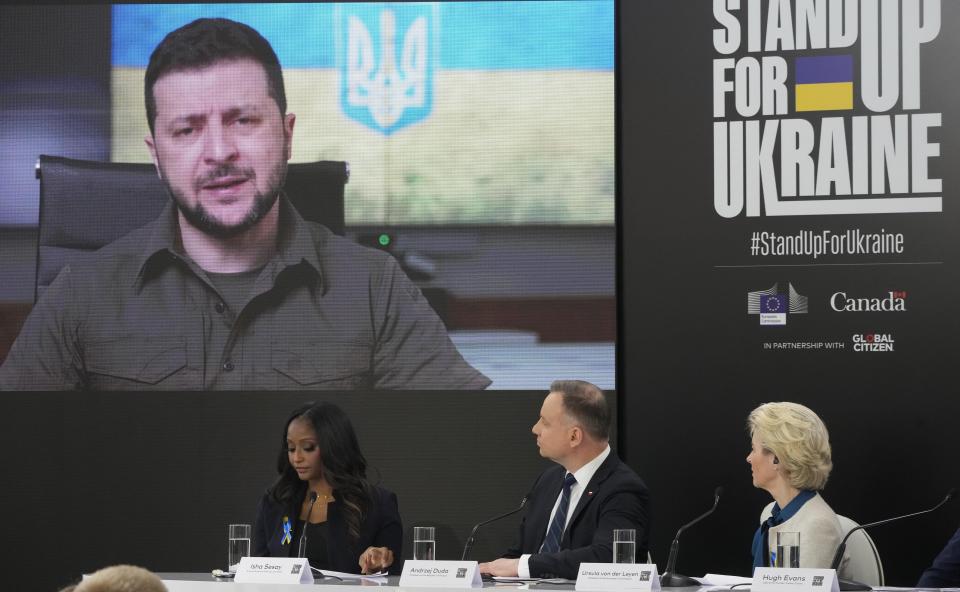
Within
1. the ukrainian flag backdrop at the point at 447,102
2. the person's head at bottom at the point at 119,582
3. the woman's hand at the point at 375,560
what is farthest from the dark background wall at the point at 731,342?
the person's head at bottom at the point at 119,582

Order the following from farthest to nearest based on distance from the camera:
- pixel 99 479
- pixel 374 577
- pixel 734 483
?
pixel 99 479 → pixel 734 483 → pixel 374 577

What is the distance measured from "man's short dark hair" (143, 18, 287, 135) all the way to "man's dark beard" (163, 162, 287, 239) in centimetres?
34

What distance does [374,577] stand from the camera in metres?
3.91

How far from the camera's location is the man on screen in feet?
17.7

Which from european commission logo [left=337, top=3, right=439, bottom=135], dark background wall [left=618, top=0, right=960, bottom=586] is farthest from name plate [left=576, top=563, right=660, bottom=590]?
european commission logo [left=337, top=3, right=439, bottom=135]

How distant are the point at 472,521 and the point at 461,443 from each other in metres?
0.33

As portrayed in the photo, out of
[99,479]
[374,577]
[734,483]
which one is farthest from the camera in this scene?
[99,479]

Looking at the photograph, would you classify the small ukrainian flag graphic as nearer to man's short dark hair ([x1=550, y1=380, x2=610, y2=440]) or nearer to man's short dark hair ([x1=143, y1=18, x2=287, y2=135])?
man's short dark hair ([x1=550, y1=380, x2=610, y2=440])

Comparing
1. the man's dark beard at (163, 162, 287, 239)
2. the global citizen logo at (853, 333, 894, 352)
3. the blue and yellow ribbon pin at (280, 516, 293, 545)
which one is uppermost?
the man's dark beard at (163, 162, 287, 239)

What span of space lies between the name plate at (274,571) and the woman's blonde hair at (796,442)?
1533 mm

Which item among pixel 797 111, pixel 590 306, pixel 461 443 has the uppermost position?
pixel 797 111

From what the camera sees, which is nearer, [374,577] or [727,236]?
[374,577]

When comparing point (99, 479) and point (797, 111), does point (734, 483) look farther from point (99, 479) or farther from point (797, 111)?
point (99, 479)

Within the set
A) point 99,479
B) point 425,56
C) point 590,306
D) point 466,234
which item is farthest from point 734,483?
point 99,479
